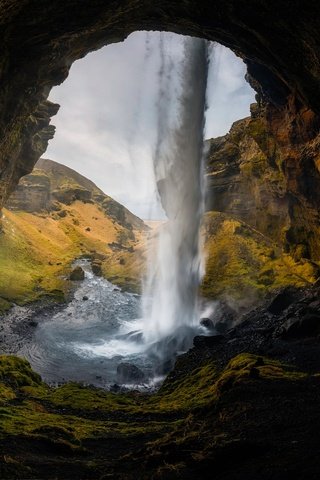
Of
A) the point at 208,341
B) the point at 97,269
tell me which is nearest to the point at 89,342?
the point at 208,341

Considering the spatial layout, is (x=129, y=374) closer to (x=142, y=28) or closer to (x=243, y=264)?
(x=142, y=28)

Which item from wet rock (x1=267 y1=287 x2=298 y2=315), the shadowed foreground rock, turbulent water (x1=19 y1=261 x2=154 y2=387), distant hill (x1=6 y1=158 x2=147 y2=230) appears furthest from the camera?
distant hill (x1=6 y1=158 x2=147 y2=230)

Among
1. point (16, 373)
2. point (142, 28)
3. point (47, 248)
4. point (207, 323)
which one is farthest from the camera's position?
point (47, 248)

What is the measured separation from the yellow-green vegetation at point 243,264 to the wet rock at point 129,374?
16.5 metres

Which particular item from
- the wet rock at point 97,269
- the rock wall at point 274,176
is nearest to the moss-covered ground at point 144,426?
the rock wall at point 274,176

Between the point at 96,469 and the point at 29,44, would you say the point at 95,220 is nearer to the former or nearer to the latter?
the point at 29,44

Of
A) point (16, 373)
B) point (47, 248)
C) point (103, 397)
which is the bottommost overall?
point (103, 397)

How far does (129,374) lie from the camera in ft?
86.0

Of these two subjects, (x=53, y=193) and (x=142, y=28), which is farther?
(x=53, y=193)

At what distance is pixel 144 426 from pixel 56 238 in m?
98.9

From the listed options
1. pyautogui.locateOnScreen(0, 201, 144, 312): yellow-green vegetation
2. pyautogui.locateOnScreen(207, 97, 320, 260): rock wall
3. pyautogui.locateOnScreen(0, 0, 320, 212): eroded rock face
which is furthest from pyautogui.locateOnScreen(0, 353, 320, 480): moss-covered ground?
pyautogui.locateOnScreen(0, 201, 144, 312): yellow-green vegetation

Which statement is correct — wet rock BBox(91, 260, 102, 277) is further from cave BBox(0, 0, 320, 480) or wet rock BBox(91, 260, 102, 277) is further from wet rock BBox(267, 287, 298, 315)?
wet rock BBox(267, 287, 298, 315)

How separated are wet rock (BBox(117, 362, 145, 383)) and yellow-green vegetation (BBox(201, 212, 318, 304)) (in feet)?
54.1

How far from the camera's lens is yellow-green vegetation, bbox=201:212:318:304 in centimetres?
3856
